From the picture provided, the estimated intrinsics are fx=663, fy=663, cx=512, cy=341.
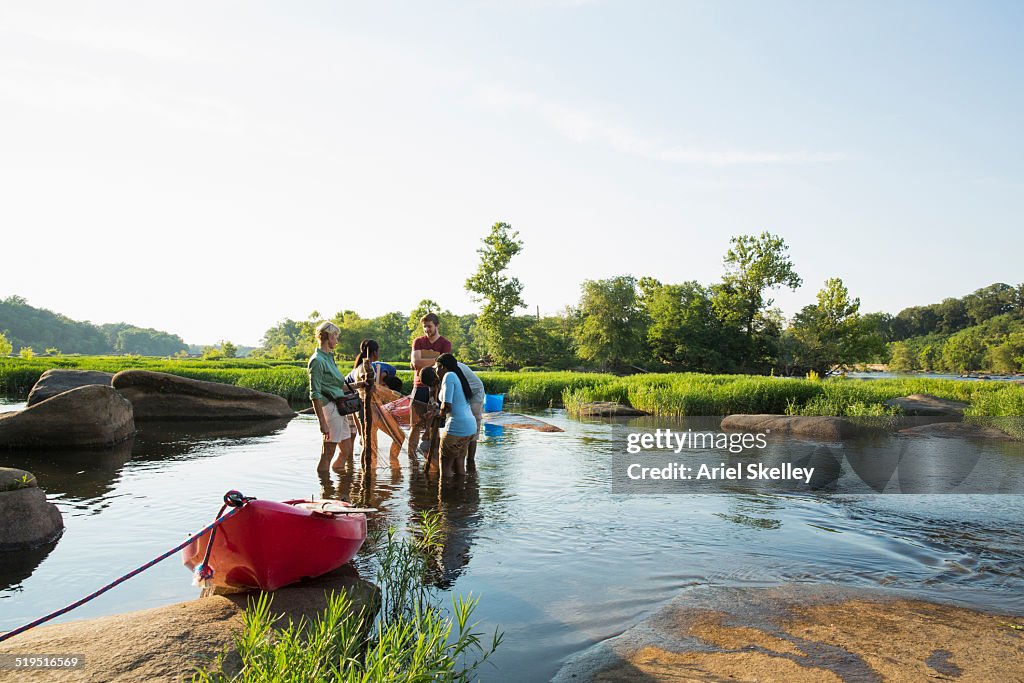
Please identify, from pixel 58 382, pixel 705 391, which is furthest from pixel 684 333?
pixel 58 382

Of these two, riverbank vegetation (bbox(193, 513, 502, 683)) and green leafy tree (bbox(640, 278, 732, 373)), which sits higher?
green leafy tree (bbox(640, 278, 732, 373))

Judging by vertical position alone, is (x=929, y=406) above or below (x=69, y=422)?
above

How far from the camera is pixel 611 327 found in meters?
58.0

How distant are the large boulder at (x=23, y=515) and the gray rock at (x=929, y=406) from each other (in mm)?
22675

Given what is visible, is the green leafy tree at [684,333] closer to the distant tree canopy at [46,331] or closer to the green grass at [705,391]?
the green grass at [705,391]

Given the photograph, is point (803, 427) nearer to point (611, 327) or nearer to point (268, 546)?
point (268, 546)

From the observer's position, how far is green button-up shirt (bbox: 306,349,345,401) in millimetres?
8734

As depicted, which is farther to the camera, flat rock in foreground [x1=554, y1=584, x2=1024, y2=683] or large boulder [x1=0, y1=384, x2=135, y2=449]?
large boulder [x1=0, y1=384, x2=135, y2=449]

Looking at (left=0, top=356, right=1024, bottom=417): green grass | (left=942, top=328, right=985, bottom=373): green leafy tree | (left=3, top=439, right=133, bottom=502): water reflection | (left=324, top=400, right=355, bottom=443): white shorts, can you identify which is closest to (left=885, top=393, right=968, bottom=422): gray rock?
(left=0, top=356, right=1024, bottom=417): green grass

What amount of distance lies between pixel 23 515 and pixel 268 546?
4.06m

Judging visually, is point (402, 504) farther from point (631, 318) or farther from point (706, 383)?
point (631, 318)

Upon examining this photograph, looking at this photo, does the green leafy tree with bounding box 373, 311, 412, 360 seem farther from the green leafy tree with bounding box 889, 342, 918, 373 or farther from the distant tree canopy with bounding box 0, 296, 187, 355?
the green leafy tree with bounding box 889, 342, 918, 373

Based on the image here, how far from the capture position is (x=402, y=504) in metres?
8.69

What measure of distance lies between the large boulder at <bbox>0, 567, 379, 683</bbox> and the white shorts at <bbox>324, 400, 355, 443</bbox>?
14.2 feet
